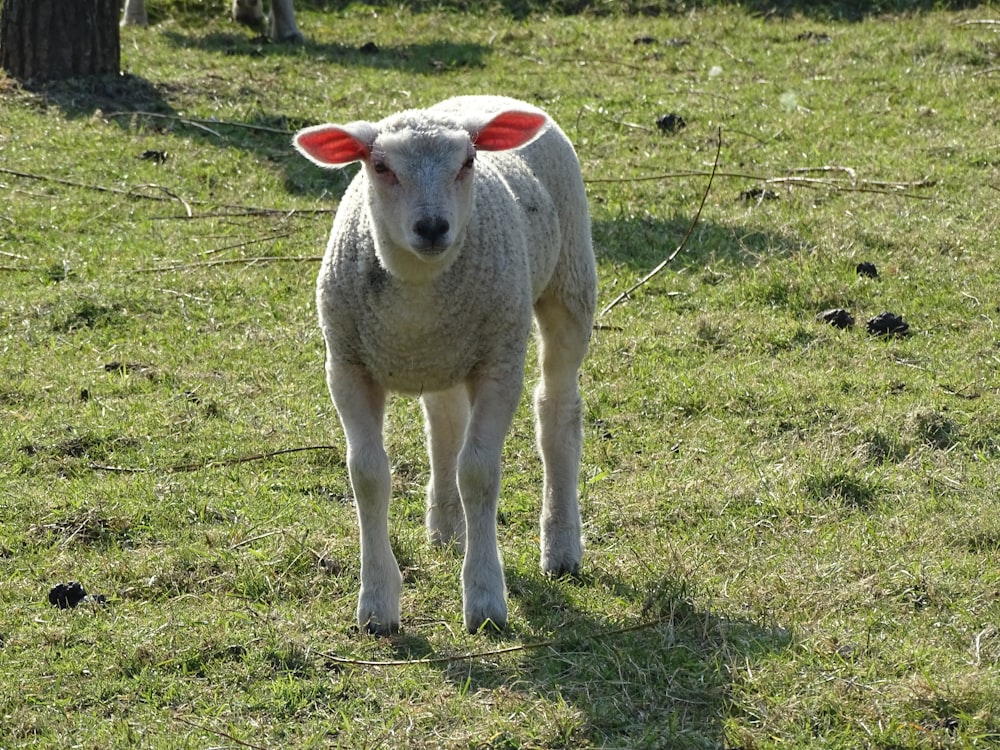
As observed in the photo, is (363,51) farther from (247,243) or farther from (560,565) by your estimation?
(560,565)

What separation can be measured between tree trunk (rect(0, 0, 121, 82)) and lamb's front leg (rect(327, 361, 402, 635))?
7.38 meters

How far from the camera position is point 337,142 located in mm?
4410

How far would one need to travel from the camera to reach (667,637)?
14.0ft

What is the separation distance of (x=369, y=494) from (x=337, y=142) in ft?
3.36

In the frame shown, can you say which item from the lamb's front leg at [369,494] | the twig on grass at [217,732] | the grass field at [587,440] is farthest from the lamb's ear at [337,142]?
the twig on grass at [217,732]

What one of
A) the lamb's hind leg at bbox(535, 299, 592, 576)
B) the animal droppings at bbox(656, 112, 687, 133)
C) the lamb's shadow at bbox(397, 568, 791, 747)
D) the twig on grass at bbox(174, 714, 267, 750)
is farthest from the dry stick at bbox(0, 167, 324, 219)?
the twig on grass at bbox(174, 714, 267, 750)

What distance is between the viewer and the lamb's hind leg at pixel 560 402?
509 centimetres

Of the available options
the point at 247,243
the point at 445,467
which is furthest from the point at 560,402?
the point at 247,243

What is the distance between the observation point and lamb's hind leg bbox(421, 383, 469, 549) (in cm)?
512

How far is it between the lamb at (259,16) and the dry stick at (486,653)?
31.8 feet

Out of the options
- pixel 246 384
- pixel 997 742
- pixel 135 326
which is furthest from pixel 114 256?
pixel 997 742

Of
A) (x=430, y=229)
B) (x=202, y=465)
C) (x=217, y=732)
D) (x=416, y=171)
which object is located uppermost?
(x=416, y=171)

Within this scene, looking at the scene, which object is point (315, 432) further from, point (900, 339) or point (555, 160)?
point (900, 339)

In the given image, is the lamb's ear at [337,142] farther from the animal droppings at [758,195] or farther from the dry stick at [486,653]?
the animal droppings at [758,195]
